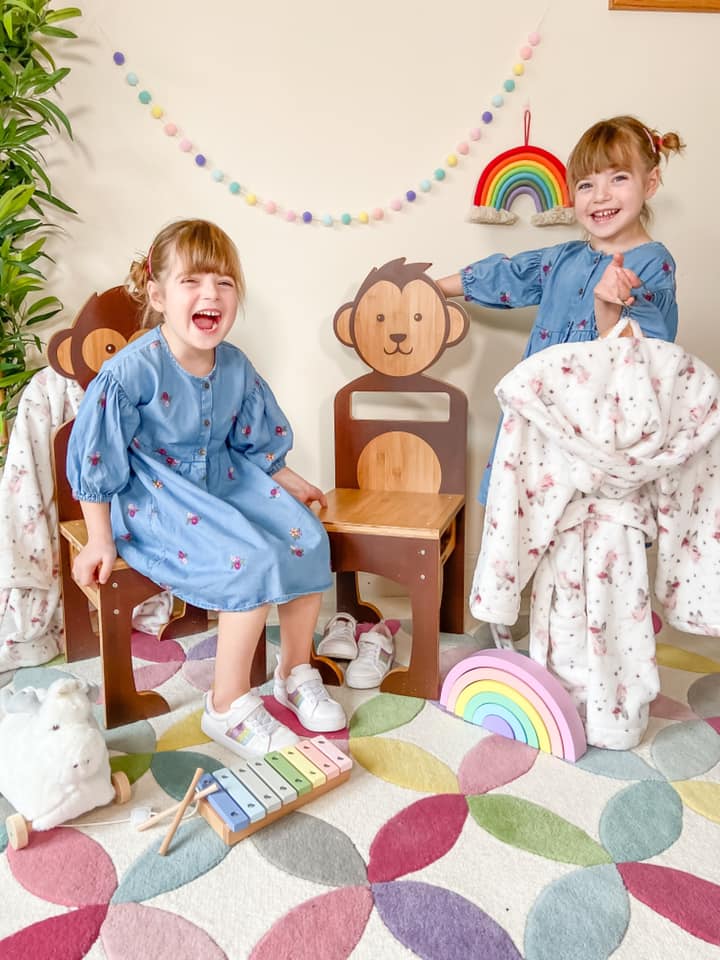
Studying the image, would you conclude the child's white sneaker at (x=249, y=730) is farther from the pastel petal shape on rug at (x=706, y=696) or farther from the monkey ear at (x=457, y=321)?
the monkey ear at (x=457, y=321)

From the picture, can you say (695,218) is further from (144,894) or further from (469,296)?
(144,894)

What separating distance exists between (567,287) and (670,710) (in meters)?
0.78

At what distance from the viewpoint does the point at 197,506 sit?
1.22 m

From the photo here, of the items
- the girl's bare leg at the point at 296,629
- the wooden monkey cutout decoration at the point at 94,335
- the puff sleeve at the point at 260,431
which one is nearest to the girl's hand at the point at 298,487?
the puff sleeve at the point at 260,431

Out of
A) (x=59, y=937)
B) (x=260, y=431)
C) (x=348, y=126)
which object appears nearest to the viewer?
(x=59, y=937)

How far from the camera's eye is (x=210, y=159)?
161 cm

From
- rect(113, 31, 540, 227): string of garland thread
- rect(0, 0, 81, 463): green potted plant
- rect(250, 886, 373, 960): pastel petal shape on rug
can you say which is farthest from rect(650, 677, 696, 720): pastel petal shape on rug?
rect(0, 0, 81, 463): green potted plant

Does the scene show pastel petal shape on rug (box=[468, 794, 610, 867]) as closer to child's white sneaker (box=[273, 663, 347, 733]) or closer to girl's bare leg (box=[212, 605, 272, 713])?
child's white sneaker (box=[273, 663, 347, 733])

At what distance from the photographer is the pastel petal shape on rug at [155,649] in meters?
1.45

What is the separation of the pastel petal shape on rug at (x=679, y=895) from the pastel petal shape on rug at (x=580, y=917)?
0.02 metres

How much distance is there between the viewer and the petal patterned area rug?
0.79 m

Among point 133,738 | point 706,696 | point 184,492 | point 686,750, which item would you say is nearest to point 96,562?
point 184,492

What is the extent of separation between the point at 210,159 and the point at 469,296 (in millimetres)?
641

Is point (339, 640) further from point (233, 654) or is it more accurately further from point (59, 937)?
point (59, 937)
